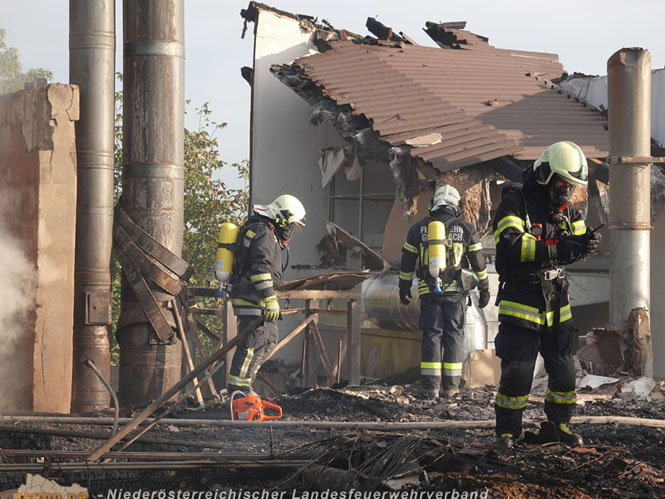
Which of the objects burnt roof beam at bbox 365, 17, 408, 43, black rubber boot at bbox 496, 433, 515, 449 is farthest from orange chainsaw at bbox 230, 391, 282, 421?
burnt roof beam at bbox 365, 17, 408, 43

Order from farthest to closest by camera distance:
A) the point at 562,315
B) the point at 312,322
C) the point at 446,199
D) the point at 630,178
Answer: the point at 312,322
the point at 630,178
the point at 446,199
the point at 562,315

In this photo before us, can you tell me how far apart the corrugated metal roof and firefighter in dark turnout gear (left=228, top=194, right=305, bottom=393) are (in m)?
2.81

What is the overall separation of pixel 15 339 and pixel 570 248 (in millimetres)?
5290

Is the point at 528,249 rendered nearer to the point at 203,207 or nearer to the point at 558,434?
the point at 558,434

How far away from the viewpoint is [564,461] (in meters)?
5.12

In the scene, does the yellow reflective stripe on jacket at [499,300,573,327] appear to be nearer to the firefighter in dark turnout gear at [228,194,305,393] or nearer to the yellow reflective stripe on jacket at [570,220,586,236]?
the yellow reflective stripe on jacket at [570,220,586,236]

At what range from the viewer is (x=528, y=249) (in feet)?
18.9

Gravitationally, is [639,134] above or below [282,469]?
above

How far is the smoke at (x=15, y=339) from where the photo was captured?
339 inches

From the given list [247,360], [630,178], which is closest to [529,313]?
[247,360]

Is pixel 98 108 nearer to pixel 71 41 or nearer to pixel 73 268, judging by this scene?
pixel 71 41

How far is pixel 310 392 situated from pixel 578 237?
429cm

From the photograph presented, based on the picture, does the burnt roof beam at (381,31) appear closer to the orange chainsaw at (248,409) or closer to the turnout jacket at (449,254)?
the turnout jacket at (449,254)

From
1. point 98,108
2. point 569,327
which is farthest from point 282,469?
point 98,108
